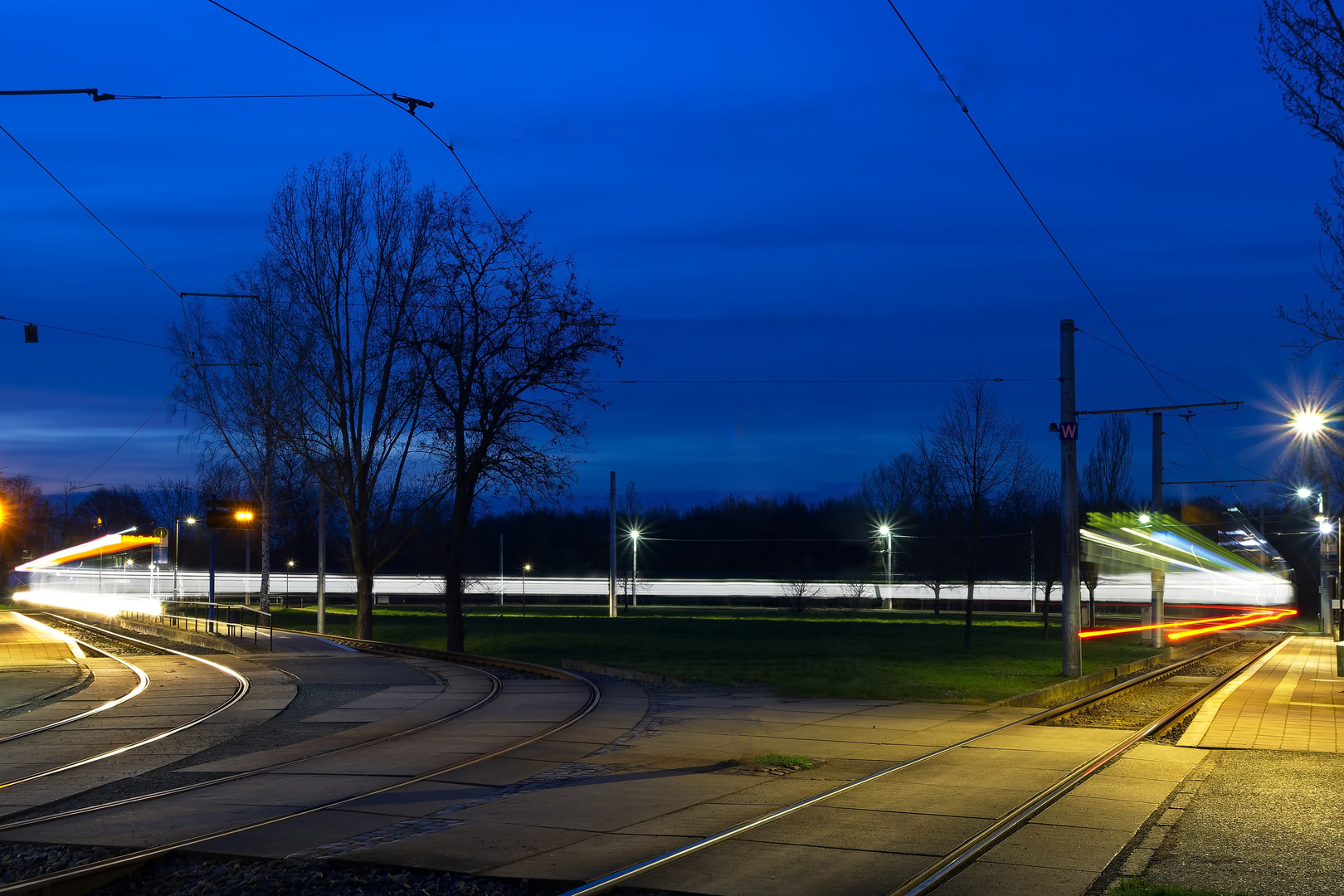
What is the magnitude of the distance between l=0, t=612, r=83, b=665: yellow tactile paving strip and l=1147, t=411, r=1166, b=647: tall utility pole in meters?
31.4

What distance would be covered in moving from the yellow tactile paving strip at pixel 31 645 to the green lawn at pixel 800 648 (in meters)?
9.82

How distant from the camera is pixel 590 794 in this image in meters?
10.5

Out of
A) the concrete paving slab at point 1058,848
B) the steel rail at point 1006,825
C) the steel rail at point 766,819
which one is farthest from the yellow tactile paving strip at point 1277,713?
the concrete paving slab at point 1058,848

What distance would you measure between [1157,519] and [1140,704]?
19711 mm

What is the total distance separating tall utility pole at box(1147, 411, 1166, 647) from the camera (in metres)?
36.7

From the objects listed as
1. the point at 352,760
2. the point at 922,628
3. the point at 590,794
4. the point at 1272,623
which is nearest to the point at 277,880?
the point at 590,794

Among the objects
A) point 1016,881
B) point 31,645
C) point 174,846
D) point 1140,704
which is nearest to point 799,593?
point 31,645

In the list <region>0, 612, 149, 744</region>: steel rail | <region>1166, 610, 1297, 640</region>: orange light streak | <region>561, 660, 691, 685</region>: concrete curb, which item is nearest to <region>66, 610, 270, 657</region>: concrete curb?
<region>0, 612, 149, 744</region>: steel rail

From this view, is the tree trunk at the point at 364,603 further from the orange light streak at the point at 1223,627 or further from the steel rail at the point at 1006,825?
the orange light streak at the point at 1223,627

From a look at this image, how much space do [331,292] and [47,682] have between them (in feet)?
49.4

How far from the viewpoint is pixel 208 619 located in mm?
37250

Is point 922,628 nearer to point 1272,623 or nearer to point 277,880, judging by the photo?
point 1272,623

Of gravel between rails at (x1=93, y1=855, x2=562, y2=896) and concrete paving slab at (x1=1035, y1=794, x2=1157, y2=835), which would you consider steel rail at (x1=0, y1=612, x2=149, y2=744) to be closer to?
gravel between rails at (x1=93, y1=855, x2=562, y2=896)

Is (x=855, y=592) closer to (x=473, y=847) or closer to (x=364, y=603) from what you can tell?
(x=364, y=603)
